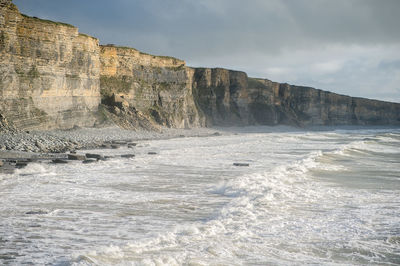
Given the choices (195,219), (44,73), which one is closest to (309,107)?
(44,73)

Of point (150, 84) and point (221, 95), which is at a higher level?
point (221, 95)

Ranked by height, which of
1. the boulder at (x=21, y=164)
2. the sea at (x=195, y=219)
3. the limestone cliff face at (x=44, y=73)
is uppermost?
the limestone cliff face at (x=44, y=73)

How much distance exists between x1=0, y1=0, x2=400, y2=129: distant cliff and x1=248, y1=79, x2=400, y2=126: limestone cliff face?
543 mm

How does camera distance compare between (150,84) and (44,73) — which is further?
(150,84)

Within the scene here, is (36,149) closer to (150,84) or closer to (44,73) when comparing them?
(44,73)

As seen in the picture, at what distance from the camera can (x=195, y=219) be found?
24.1 ft

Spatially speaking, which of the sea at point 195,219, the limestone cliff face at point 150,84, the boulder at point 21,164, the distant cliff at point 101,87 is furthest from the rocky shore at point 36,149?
the limestone cliff face at point 150,84

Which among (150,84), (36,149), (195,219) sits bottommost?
(195,219)

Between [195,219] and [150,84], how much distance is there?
46.6m

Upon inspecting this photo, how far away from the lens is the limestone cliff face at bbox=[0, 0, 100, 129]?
89.1 feet

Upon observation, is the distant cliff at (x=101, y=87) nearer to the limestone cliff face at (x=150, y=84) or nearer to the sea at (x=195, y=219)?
the limestone cliff face at (x=150, y=84)

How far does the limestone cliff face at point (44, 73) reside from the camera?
1070 inches

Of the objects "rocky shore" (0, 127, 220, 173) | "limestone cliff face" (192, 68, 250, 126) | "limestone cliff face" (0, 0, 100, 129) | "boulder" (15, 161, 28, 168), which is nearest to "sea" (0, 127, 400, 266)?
"boulder" (15, 161, 28, 168)

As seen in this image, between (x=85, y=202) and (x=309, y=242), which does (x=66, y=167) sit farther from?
(x=309, y=242)
